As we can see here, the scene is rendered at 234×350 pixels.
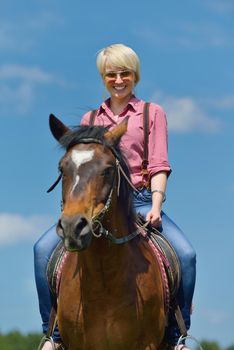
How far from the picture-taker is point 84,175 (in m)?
10.5

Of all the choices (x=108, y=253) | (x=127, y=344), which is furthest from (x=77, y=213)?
(x=127, y=344)

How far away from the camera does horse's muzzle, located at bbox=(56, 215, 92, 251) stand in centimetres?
998

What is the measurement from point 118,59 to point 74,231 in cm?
361

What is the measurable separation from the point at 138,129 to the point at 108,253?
2.18 m

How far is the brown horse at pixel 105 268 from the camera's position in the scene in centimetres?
1062

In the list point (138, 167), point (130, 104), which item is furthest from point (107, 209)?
point (130, 104)

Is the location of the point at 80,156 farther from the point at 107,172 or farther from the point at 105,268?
the point at 105,268

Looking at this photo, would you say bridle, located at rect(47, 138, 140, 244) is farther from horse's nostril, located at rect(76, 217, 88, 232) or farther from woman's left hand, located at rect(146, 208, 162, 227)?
woman's left hand, located at rect(146, 208, 162, 227)

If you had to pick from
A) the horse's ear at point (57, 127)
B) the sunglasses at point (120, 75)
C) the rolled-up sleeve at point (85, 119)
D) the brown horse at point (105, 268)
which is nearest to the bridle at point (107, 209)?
the brown horse at point (105, 268)

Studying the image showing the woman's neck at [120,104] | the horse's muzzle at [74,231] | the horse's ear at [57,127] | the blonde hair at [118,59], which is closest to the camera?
the horse's muzzle at [74,231]

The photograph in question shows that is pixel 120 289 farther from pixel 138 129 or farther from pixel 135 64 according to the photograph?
pixel 135 64

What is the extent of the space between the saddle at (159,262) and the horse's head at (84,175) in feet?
4.54

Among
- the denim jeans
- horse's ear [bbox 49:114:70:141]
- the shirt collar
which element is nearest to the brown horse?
horse's ear [bbox 49:114:70:141]

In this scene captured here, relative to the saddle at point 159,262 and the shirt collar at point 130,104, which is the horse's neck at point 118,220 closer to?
the saddle at point 159,262
